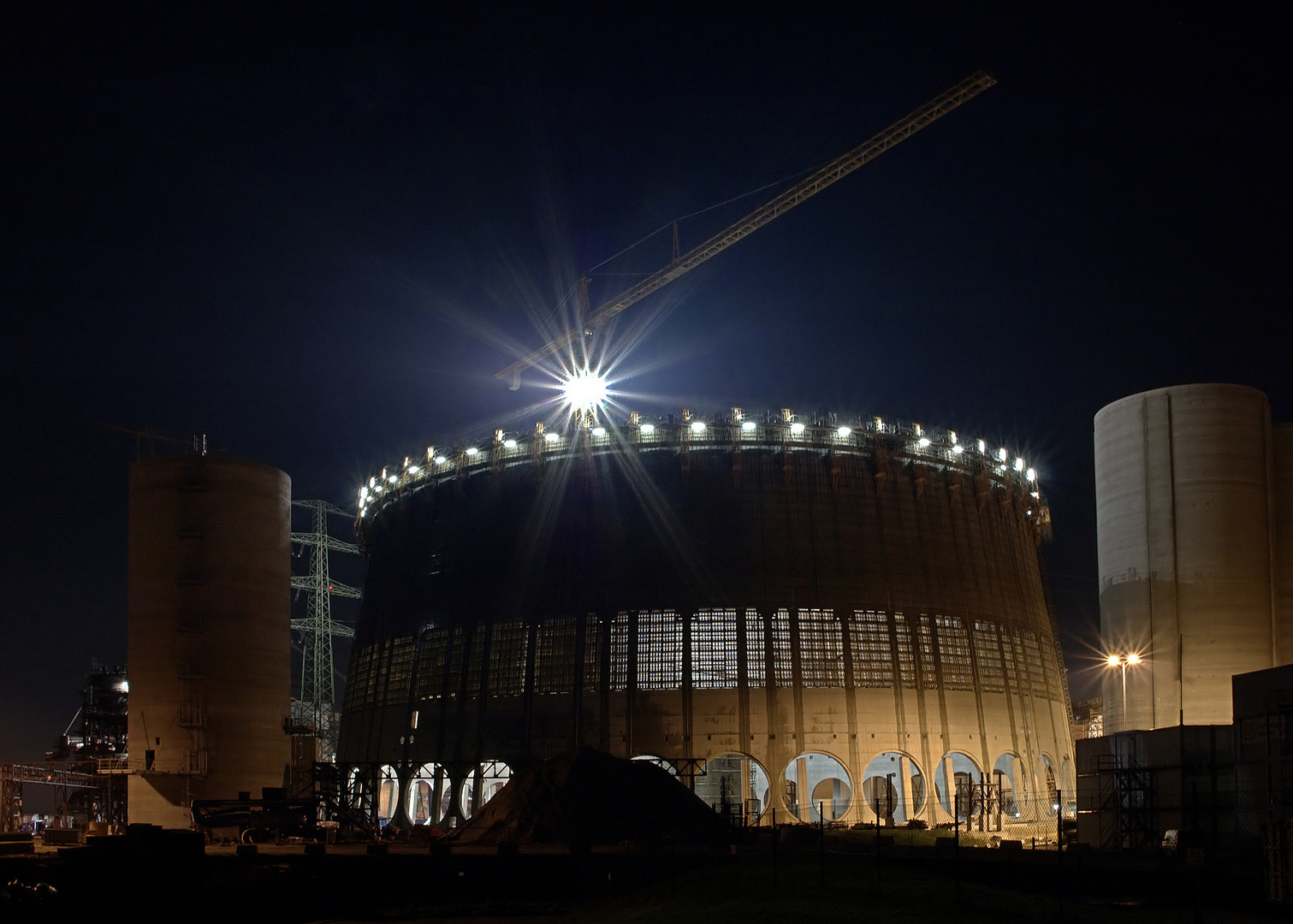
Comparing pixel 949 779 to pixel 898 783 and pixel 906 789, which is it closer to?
pixel 906 789

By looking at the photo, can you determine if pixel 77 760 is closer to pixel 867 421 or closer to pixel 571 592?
pixel 571 592

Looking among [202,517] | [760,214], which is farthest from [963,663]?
[760,214]

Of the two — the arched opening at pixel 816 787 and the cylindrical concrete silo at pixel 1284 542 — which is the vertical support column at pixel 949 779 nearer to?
the arched opening at pixel 816 787

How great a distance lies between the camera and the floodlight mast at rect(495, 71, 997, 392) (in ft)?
374

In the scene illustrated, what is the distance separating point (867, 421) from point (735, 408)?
29.1 ft

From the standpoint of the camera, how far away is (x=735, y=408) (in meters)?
84.5

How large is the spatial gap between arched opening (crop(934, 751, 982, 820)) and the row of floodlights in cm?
1991

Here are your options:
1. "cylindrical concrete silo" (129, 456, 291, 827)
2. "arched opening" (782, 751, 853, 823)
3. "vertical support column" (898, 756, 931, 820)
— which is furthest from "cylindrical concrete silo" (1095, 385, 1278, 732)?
"cylindrical concrete silo" (129, 456, 291, 827)

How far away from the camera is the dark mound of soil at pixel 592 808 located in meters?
58.8

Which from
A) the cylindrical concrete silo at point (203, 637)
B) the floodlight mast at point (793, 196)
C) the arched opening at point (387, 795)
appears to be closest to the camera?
the cylindrical concrete silo at point (203, 637)

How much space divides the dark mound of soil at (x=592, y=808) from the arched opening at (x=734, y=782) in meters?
9.62

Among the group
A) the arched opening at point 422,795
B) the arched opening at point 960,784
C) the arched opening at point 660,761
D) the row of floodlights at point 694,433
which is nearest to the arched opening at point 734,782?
the arched opening at point 660,761

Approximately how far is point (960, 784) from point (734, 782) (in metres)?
13.2

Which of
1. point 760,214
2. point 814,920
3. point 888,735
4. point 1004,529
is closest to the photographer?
point 814,920
